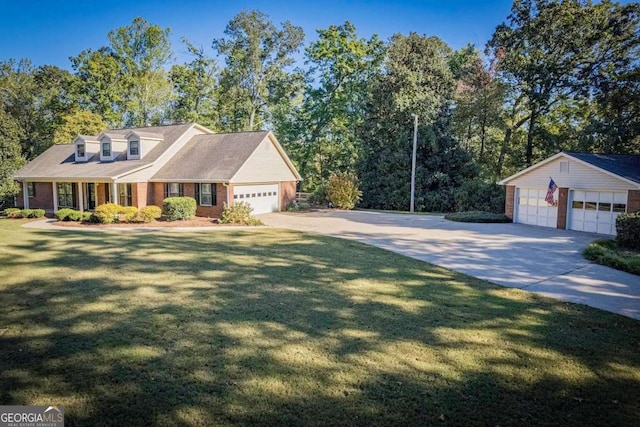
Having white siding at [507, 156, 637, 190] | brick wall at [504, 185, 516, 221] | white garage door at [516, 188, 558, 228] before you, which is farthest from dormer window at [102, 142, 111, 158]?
white garage door at [516, 188, 558, 228]

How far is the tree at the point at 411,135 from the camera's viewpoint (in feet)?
109

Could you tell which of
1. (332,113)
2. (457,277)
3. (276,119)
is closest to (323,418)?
(457,277)

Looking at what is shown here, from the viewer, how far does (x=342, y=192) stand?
31.6 metres

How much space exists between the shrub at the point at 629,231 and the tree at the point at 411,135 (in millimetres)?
16312

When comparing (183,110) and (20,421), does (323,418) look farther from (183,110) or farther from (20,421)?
(183,110)

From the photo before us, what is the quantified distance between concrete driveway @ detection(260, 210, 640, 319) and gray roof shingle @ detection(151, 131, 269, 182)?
150 inches

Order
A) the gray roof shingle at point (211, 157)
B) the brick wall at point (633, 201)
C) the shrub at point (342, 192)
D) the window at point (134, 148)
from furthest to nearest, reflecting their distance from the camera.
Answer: the shrub at point (342, 192), the window at point (134, 148), the gray roof shingle at point (211, 157), the brick wall at point (633, 201)

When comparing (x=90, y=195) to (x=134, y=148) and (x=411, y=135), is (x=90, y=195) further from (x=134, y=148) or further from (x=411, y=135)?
(x=411, y=135)

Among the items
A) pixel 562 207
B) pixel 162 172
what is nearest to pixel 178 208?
pixel 162 172

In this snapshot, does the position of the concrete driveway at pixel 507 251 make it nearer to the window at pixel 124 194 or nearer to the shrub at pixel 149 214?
the shrub at pixel 149 214

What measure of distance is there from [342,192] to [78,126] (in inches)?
1004

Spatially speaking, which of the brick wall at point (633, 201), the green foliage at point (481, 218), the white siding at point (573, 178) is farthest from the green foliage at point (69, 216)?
the brick wall at point (633, 201)

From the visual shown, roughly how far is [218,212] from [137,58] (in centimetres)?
2703

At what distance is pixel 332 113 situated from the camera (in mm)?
40594
